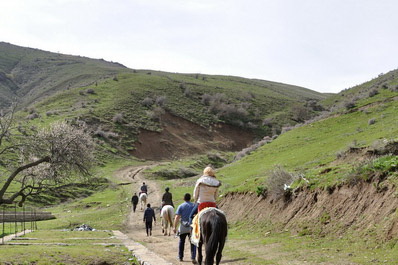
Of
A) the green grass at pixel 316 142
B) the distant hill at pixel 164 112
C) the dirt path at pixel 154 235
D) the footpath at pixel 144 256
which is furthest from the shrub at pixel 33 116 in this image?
the footpath at pixel 144 256

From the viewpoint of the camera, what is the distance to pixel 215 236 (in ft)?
32.5

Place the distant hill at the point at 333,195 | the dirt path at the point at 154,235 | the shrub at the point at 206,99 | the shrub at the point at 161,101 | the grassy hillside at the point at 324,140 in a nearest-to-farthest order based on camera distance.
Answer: the distant hill at the point at 333,195 → the dirt path at the point at 154,235 → the grassy hillside at the point at 324,140 → the shrub at the point at 161,101 → the shrub at the point at 206,99

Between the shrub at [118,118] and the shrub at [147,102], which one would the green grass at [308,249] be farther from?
the shrub at [147,102]

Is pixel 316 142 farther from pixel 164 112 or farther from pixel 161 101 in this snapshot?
pixel 161 101

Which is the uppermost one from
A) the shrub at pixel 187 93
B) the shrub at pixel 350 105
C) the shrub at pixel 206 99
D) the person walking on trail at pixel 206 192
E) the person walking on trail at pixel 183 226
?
the shrub at pixel 187 93

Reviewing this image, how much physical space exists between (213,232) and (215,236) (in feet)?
0.35

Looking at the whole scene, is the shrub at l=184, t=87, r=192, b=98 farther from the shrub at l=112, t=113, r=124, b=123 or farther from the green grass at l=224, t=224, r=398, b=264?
the green grass at l=224, t=224, r=398, b=264

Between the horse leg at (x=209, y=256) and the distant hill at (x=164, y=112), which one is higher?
the distant hill at (x=164, y=112)

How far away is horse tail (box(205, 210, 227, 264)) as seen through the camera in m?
9.89

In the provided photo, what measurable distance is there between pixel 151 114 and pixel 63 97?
22312mm

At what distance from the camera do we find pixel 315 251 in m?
12.8

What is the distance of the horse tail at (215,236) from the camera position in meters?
9.89

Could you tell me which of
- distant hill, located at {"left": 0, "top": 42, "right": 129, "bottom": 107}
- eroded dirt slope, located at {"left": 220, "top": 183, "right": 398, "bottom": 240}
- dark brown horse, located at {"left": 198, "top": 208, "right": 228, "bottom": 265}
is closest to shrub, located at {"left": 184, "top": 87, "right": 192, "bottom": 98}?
distant hill, located at {"left": 0, "top": 42, "right": 129, "bottom": 107}

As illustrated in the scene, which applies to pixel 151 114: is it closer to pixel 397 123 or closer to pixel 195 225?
pixel 397 123
